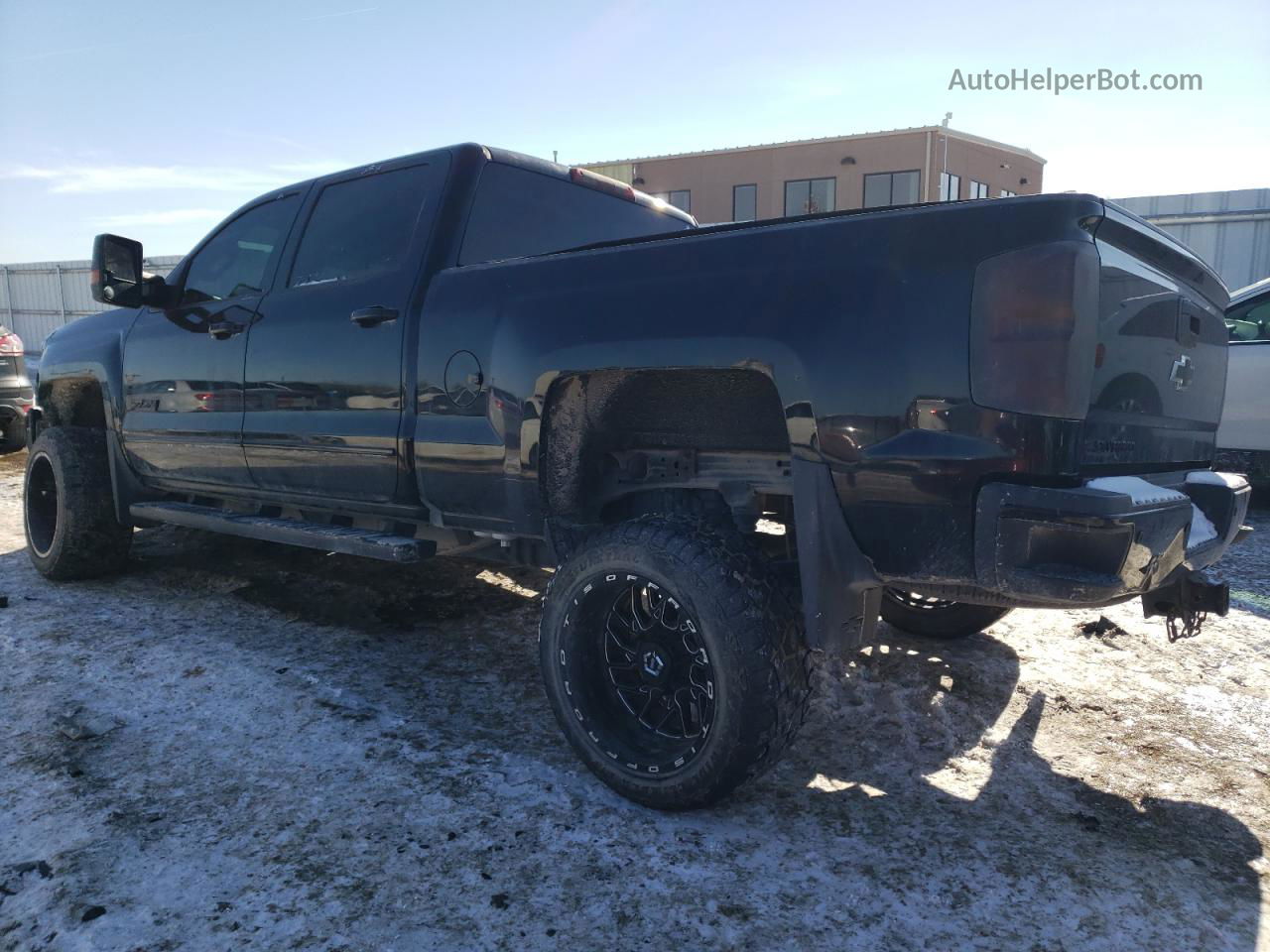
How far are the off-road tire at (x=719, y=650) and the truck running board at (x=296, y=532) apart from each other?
847mm

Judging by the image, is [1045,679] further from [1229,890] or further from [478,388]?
[478,388]

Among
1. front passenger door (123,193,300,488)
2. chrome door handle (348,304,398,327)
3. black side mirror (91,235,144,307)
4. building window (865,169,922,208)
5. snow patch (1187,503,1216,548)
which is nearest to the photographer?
snow patch (1187,503,1216,548)

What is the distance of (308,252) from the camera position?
355 centimetres

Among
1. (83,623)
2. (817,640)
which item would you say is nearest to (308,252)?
(83,623)

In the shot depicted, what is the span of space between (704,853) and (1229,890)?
3.98 feet

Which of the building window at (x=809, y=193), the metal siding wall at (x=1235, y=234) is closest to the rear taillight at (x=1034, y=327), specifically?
the building window at (x=809, y=193)

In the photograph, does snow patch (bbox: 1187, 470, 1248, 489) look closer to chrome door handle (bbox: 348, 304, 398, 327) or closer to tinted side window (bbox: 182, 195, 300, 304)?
chrome door handle (bbox: 348, 304, 398, 327)

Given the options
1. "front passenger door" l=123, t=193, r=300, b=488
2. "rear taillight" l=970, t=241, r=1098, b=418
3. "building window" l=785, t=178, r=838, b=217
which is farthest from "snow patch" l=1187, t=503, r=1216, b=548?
"building window" l=785, t=178, r=838, b=217

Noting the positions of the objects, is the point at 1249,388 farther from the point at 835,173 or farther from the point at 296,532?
the point at 835,173

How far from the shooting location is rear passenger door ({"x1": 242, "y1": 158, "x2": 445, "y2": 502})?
3.01m

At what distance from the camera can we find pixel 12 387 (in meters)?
9.36

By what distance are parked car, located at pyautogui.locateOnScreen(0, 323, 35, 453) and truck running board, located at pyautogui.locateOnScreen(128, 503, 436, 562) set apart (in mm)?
6501

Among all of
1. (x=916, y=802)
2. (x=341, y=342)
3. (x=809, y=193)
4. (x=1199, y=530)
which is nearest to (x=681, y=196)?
(x=809, y=193)

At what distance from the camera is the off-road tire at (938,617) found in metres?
3.47
